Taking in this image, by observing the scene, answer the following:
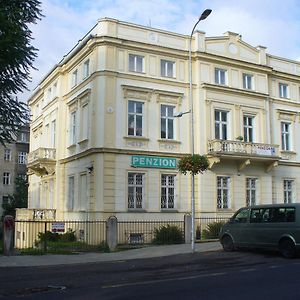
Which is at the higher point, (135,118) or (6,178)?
(135,118)

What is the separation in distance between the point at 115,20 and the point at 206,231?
44.0 feet

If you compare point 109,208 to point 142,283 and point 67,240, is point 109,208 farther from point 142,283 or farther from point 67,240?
point 142,283

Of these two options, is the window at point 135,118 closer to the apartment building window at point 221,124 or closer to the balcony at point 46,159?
the apartment building window at point 221,124

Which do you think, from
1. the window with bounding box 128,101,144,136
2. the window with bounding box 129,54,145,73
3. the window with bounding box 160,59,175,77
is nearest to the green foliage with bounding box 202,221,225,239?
the window with bounding box 128,101,144,136

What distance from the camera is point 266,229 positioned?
1794cm

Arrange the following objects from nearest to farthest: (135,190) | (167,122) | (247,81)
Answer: (135,190)
(167,122)
(247,81)

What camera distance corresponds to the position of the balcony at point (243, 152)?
28.7 m

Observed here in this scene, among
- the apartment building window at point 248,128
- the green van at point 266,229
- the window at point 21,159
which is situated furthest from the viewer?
the window at point 21,159

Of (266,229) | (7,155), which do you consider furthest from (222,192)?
(7,155)

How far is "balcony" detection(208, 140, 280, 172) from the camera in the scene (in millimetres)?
28734

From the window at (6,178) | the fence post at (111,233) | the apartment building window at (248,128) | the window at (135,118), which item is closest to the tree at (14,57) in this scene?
the fence post at (111,233)

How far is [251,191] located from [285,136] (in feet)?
18.1

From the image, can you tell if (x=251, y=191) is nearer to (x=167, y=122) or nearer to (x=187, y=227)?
(x=167, y=122)

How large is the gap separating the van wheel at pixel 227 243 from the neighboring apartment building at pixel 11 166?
47.3 meters
